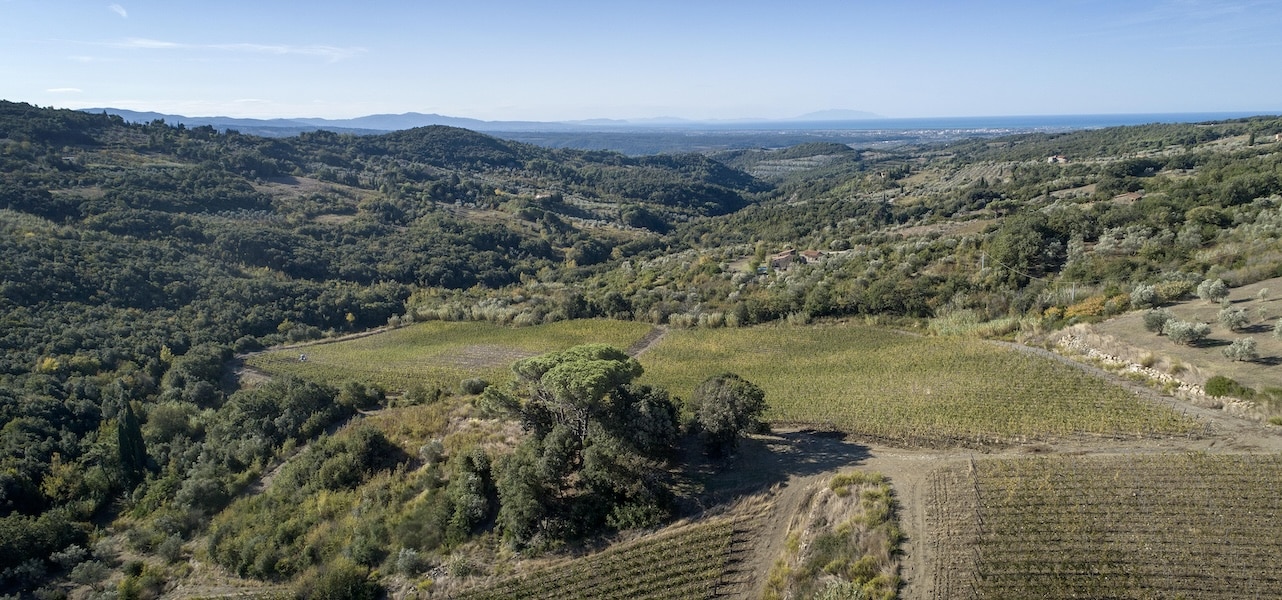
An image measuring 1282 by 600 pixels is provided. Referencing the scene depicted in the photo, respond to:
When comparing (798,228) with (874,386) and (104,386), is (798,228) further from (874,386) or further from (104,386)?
(104,386)

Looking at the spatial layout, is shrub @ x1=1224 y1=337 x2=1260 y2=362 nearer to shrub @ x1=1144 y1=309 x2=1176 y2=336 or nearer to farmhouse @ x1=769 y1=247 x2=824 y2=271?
shrub @ x1=1144 y1=309 x2=1176 y2=336

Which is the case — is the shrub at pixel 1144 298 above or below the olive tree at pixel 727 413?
above

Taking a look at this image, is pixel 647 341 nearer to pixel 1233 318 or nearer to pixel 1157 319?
pixel 1157 319

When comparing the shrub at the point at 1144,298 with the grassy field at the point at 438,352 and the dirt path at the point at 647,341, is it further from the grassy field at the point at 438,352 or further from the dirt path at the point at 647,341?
the grassy field at the point at 438,352

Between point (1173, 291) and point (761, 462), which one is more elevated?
point (1173, 291)

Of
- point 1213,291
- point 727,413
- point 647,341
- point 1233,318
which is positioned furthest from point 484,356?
point 1213,291

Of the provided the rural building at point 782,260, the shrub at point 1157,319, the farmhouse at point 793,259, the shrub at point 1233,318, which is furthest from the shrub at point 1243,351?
the rural building at point 782,260
